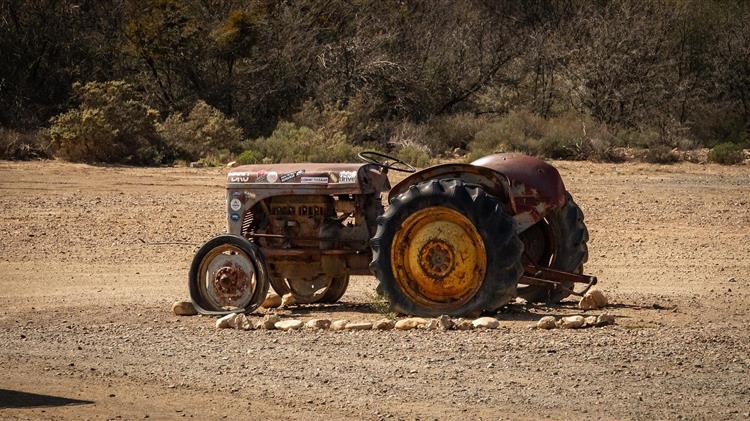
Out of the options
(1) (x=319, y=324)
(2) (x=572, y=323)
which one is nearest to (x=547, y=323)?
(2) (x=572, y=323)

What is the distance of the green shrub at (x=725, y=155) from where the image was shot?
90.3ft

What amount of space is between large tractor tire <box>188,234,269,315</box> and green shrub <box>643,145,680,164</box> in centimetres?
1725

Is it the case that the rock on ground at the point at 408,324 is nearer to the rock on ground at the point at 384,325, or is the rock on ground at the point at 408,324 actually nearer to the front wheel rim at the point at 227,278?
the rock on ground at the point at 384,325

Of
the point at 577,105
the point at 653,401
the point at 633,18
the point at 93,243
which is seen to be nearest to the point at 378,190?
the point at 653,401

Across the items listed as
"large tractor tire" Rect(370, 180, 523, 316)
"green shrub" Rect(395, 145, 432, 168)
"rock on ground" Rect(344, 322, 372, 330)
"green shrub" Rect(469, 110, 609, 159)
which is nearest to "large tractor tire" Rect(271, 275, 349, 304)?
"large tractor tire" Rect(370, 180, 523, 316)

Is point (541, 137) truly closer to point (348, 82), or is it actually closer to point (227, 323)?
point (348, 82)

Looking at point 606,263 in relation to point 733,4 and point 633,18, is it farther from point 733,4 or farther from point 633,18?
point 733,4

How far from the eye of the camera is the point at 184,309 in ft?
38.1

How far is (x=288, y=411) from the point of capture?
760 centimetres

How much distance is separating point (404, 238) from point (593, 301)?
183 cm

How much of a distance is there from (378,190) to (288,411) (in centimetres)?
438

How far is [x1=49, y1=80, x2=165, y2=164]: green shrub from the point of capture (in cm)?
2419

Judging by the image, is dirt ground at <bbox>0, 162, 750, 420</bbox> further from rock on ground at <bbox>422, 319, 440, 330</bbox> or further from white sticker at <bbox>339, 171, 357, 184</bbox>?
white sticker at <bbox>339, 171, 357, 184</bbox>

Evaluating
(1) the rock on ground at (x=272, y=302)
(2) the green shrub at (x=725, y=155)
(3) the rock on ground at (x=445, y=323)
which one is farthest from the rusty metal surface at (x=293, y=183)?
(2) the green shrub at (x=725, y=155)
